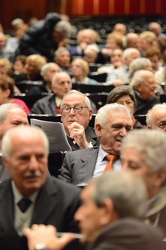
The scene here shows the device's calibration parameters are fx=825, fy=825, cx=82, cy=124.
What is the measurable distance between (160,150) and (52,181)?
0.54 metres

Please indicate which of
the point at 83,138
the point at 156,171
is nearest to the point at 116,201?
the point at 156,171

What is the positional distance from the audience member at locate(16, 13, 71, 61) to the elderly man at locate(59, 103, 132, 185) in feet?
26.3

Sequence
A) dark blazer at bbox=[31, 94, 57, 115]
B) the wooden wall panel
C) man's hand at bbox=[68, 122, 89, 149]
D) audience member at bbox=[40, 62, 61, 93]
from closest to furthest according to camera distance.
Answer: man's hand at bbox=[68, 122, 89, 149] < dark blazer at bbox=[31, 94, 57, 115] < audience member at bbox=[40, 62, 61, 93] < the wooden wall panel

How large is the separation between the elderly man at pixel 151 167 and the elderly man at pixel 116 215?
571 millimetres

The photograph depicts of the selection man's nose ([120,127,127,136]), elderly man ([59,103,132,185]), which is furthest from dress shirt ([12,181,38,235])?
man's nose ([120,127,127,136])

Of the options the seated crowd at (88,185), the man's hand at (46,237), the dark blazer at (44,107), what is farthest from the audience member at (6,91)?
the man's hand at (46,237)

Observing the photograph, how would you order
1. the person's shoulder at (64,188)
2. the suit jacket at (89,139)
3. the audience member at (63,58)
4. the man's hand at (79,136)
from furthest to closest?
the audience member at (63,58)
the suit jacket at (89,139)
the man's hand at (79,136)
the person's shoulder at (64,188)

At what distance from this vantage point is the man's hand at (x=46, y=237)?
10.9ft

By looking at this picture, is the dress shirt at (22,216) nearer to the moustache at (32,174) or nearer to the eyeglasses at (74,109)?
the moustache at (32,174)

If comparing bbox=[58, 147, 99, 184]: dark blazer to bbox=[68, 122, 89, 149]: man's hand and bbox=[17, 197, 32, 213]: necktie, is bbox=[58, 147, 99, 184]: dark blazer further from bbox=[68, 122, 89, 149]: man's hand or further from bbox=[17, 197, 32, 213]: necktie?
bbox=[17, 197, 32, 213]: necktie

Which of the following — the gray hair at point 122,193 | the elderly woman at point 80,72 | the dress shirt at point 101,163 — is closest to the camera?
the gray hair at point 122,193

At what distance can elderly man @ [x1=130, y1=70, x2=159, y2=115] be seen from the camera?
809cm

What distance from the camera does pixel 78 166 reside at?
16.4ft

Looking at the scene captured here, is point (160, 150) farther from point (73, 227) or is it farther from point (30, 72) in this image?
point (30, 72)
